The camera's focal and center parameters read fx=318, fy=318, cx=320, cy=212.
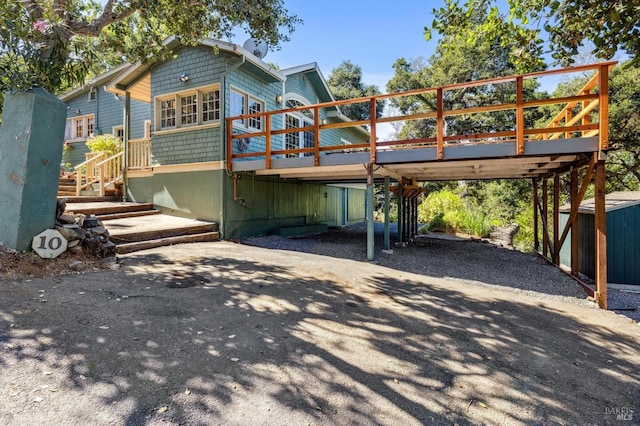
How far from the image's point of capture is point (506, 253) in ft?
29.4

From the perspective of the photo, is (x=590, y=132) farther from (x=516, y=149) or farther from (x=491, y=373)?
(x=491, y=373)

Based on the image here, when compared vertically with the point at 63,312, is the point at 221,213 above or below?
above

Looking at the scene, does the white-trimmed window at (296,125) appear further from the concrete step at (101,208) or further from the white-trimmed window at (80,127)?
the white-trimmed window at (80,127)

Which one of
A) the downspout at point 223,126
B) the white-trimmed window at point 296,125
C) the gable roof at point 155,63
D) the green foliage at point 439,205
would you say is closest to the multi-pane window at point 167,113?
the gable roof at point 155,63

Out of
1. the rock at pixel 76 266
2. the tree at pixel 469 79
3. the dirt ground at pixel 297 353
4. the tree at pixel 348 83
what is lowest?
the dirt ground at pixel 297 353

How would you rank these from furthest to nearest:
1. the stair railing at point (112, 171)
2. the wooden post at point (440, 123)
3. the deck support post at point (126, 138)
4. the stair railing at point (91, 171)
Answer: the stair railing at point (112, 171), the deck support post at point (126, 138), the stair railing at point (91, 171), the wooden post at point (440, 123)

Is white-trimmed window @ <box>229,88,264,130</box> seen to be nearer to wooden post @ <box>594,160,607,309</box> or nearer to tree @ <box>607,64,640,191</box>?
wooden post @ <box>594,160,607,309</box>

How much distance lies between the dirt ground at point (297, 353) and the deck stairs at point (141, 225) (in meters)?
1.53

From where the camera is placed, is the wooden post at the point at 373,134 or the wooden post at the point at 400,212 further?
the wooden post at the point at 400,212

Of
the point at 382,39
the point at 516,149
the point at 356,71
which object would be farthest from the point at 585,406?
the point at 356,71

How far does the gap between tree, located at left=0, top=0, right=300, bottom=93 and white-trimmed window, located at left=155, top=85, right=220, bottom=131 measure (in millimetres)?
1338

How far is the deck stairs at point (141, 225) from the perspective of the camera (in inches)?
258

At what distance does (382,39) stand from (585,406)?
16.1 metres

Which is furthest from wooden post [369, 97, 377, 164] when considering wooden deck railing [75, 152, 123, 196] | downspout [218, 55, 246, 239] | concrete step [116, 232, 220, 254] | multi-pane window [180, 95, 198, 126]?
wooden deck railing [75, 152, 123, 196]
